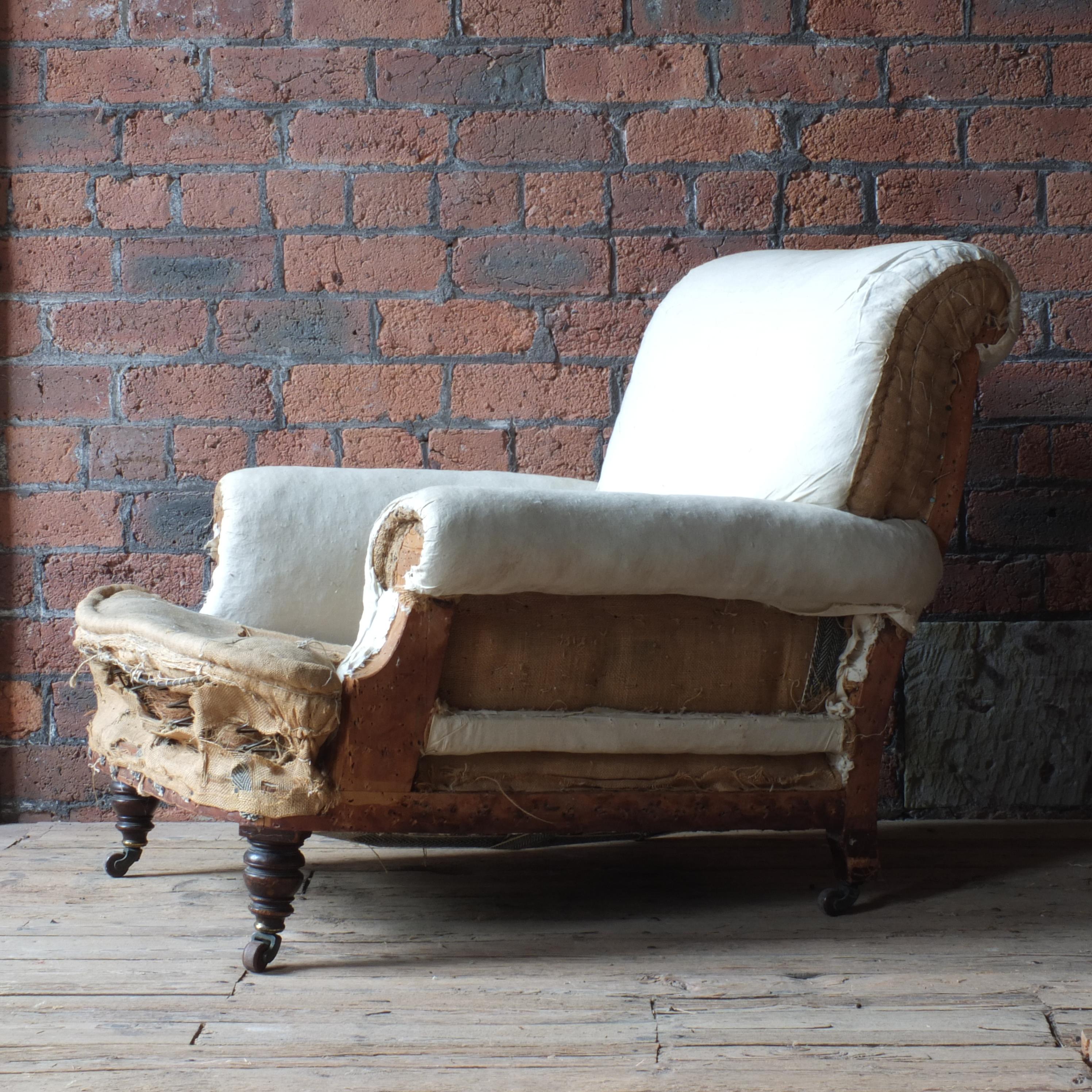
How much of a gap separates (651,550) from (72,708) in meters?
1.37

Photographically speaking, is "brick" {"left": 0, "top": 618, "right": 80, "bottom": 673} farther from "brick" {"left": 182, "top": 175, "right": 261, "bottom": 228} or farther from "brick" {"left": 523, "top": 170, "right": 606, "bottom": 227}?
"brick" {"left": 523, "top": 170, "right": 606, "bottom": 227}

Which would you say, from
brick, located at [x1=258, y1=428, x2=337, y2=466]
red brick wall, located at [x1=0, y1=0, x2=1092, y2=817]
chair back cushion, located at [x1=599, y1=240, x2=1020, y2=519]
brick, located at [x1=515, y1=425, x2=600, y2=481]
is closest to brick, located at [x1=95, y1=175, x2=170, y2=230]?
red brick wall, located at [x1=0, y1=0, x2=1092, y2=817]

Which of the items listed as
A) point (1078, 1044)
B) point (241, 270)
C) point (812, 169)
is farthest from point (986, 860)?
point (241, 270)

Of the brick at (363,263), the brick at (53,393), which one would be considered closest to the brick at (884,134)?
the brick at (363,263)

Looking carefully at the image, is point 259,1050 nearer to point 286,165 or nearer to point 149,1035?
point 149,1035

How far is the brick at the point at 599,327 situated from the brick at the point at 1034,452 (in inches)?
29.7

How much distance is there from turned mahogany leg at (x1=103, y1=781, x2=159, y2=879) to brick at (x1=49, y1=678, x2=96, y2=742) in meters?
0.43

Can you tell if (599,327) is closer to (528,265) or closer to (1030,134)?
(528,265)

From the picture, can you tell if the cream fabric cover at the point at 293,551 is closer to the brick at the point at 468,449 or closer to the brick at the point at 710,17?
the brick at the point at 468,449

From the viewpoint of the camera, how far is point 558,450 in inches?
85.4

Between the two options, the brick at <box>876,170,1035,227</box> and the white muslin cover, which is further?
the brick at <box>876,170,1035,227</box>

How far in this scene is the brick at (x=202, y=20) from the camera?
7.05 feet

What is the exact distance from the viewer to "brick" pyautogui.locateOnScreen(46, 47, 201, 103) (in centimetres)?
215

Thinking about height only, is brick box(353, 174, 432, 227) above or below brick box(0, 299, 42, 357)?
above
